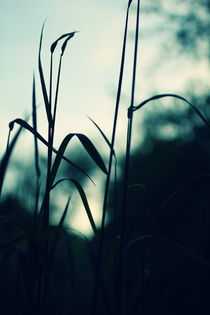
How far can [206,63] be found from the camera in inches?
274

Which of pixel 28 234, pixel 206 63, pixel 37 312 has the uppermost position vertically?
pixel 206 63

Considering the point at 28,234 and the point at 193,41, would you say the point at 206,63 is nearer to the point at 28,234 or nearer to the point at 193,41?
the point at 193,41

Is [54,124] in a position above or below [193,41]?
below

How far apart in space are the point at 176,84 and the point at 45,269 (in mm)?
6676

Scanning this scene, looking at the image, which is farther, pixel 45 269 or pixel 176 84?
pixel 176 84

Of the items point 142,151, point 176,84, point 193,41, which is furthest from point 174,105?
point 142,151

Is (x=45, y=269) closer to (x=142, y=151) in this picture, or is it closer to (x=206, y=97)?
(x=206, y=97)

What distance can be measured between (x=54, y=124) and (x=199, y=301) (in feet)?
1.42

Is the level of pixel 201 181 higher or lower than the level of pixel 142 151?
lower

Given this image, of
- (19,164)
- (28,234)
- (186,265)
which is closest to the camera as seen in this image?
(28,234)

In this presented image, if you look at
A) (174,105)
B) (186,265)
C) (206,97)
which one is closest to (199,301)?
(186,265)

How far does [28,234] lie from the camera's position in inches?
27.4

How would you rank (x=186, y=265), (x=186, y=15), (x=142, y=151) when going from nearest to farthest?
(x=186, y=265)
(x=186, y=15)
(x=142, y=151)

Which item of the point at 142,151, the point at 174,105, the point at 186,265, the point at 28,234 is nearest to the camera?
the point at 28,234
